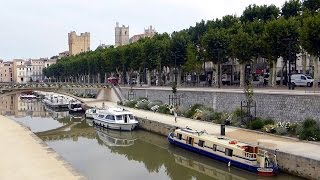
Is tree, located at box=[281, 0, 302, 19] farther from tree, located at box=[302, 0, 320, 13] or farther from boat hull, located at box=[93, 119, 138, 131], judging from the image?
boat hull, located at box=[93, 119, 138, 131]

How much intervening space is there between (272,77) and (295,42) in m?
5.69

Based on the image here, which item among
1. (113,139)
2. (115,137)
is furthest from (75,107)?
(113,139)

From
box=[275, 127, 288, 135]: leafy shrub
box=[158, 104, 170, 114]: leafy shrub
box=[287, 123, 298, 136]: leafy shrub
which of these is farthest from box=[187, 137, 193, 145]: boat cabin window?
box=[158, 104, 170, 114]: leafy shrub

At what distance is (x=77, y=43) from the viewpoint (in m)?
186

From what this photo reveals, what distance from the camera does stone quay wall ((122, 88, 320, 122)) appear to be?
2731cm

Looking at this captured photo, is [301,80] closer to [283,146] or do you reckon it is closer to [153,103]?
[153,103]

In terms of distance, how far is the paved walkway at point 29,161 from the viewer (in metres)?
18.9

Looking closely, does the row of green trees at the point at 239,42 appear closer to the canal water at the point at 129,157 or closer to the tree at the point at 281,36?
the tree at the point at 281,36

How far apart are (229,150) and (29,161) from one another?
11.1 metres

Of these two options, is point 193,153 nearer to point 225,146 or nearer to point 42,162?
point 225,146

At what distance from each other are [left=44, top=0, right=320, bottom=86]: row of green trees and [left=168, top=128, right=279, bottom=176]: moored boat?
12.6 meters

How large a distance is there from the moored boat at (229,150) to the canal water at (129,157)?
407mm

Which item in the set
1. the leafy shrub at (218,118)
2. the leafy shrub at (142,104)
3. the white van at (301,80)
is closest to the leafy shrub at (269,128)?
the leafy shrub at (218,118)

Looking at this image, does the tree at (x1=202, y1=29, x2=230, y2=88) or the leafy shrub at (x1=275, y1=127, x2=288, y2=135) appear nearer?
the leafy shrub at (x1=275, y1=127, x2=288, y2=135)
